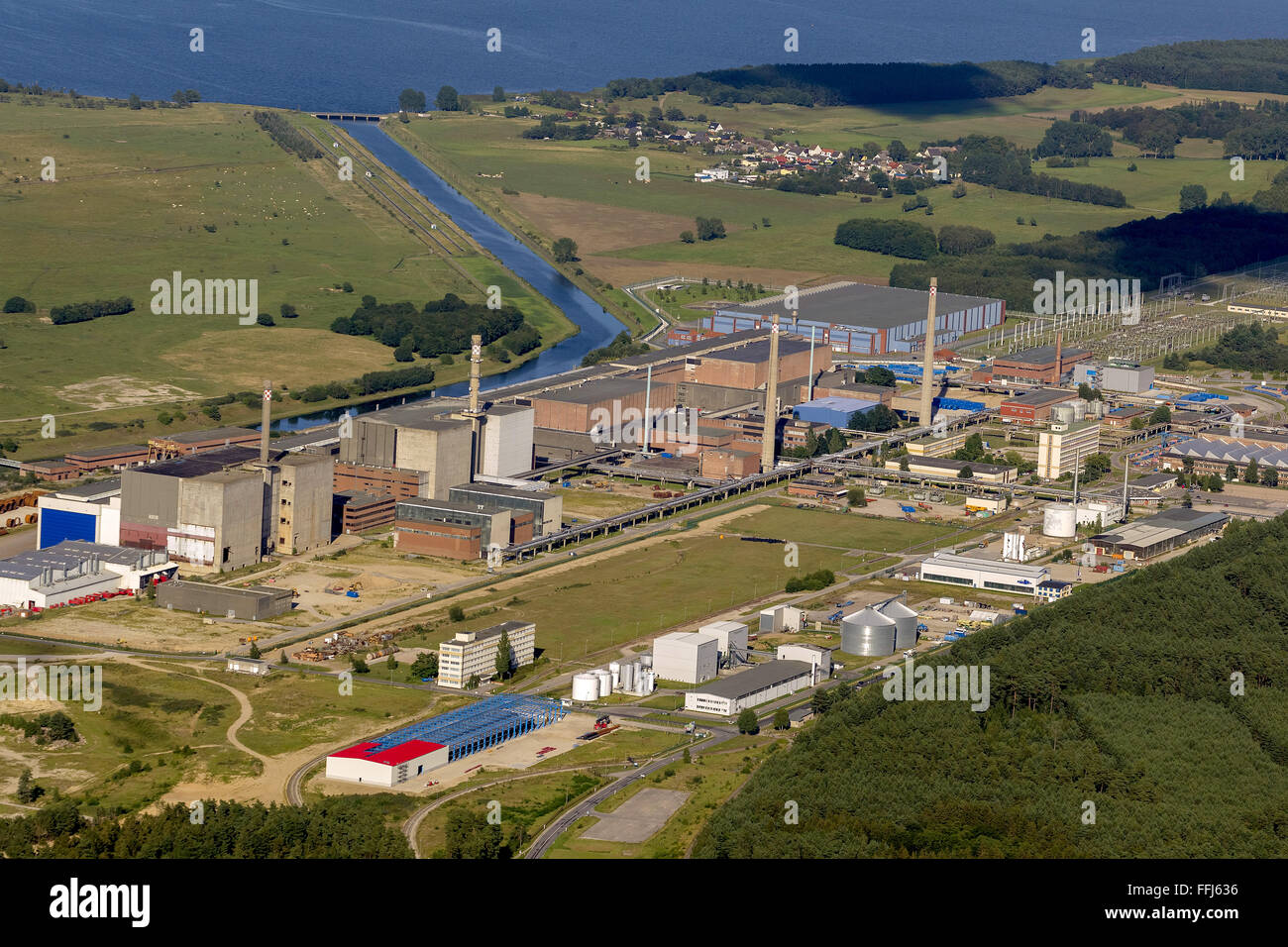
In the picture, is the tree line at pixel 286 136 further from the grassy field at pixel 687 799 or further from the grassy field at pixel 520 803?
the grassy field at pixel 520 803

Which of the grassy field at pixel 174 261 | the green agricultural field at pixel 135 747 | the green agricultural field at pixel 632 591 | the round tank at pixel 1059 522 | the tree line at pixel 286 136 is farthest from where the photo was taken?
the tree line at pixel 286 136

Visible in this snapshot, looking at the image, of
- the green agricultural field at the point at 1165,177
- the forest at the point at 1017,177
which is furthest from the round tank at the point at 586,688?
the forest at the point at 1017,177

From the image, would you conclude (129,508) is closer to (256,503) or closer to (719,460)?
(256,503)

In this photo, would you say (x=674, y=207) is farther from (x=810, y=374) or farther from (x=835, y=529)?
(x=835, y=529)

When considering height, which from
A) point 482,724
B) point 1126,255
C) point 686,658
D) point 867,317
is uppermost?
point 1126,255

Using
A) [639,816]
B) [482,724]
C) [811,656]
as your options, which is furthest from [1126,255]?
[639,816]

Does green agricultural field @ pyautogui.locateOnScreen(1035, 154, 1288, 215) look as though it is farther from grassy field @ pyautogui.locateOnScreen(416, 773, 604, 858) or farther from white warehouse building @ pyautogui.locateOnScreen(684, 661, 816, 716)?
grassy field @ pyautogui.locateOnScreen(416, 773, 604, 858)
